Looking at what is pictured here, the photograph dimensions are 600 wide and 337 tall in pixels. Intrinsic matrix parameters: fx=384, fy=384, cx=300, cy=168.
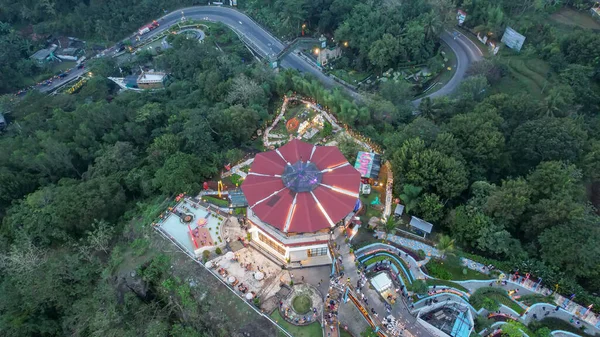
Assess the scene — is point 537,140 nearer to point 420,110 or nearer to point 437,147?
point 437,147

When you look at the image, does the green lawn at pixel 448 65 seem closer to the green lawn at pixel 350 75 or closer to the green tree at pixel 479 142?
the green lawn at pixel 350 75

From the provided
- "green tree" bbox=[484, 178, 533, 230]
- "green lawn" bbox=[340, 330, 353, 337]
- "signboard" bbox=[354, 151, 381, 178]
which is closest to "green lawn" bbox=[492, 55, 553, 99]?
"green tree" bbox=[484, 178, 533, 230]

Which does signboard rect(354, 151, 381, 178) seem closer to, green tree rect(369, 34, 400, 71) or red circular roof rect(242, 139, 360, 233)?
red circular roof rect(242, 139, 360, 233)

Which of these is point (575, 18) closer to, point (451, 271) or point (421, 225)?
point (421, 225)

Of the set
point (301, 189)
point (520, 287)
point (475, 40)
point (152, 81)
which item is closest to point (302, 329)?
point (301, 189)

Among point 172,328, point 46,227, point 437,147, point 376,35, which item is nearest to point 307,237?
point 172,328

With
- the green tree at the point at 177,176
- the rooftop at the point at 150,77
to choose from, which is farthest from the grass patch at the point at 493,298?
the rooftop at the point at 150,77
